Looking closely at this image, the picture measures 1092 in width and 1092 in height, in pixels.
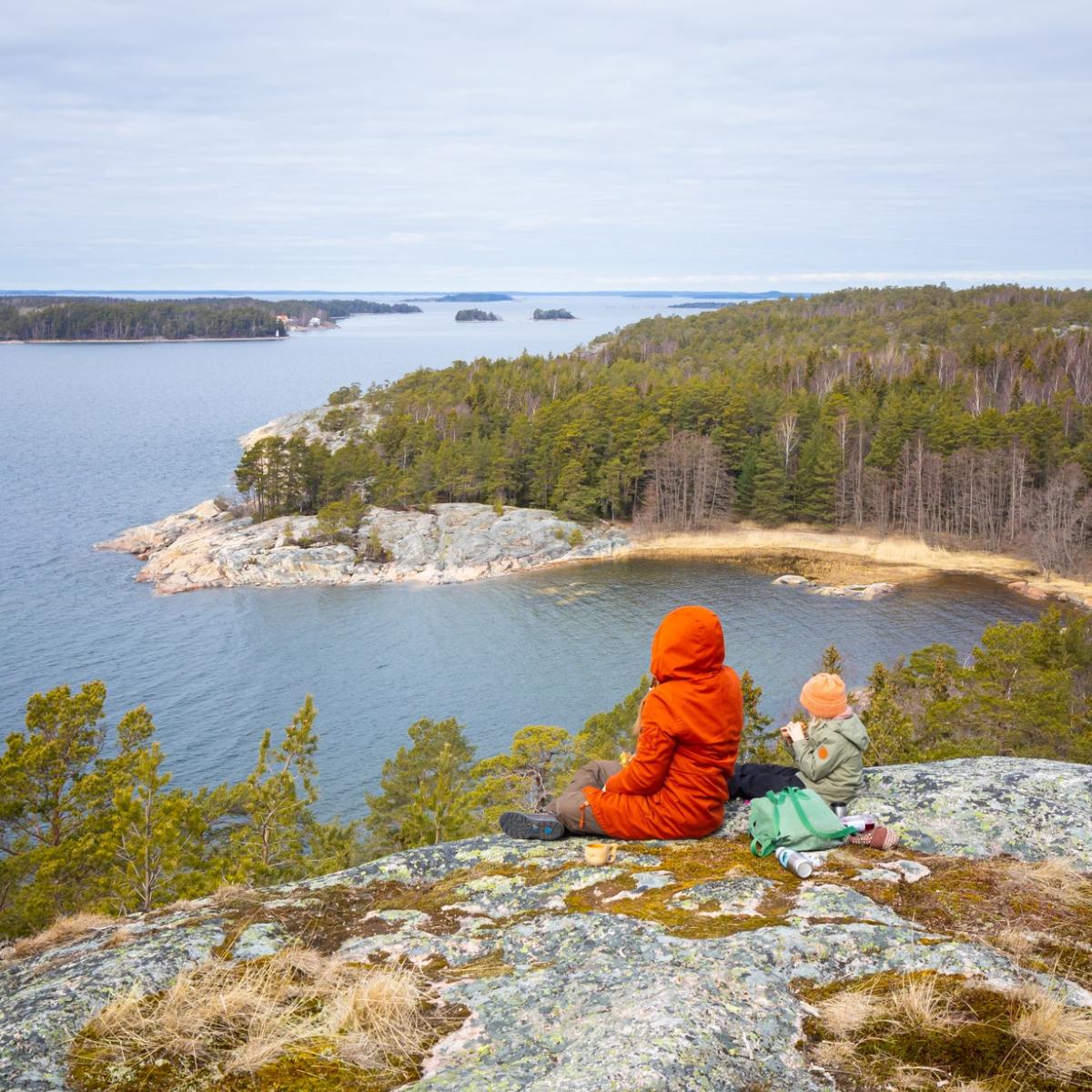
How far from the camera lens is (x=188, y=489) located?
83125 millimetres

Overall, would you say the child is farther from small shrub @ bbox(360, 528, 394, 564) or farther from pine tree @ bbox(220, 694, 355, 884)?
small shrub @ bbox(360, 528, 394, 564)

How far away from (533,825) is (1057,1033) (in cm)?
396

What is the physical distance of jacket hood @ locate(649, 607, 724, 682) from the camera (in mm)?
5953

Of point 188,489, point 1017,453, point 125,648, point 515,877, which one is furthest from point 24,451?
point 515,877

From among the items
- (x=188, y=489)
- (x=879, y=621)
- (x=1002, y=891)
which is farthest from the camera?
(x=188, y=489)

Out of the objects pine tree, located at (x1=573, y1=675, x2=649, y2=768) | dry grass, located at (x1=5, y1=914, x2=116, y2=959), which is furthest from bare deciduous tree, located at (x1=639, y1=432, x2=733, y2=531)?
dry grass, located at (x1=5, y1=914, x2=116, y2=959)

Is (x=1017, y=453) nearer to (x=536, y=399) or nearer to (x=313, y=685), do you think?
(x=536, y=399)

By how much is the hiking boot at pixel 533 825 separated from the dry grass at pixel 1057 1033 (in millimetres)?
3582

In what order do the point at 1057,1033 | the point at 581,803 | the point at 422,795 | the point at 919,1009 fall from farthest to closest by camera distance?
the point at 422,795 → the point at 581,803 → the point at 919,1009 → the point at 1057,1033

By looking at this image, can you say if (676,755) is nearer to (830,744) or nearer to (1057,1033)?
(830,744)

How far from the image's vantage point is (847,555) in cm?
6612

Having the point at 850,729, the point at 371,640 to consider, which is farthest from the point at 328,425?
the point at 850,729

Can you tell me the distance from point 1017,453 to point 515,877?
72.2 m

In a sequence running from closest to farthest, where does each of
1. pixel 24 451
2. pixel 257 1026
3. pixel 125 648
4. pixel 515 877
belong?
pixel 257 1026
pixel 515 877
pixel 125 648
pixel 24 451
